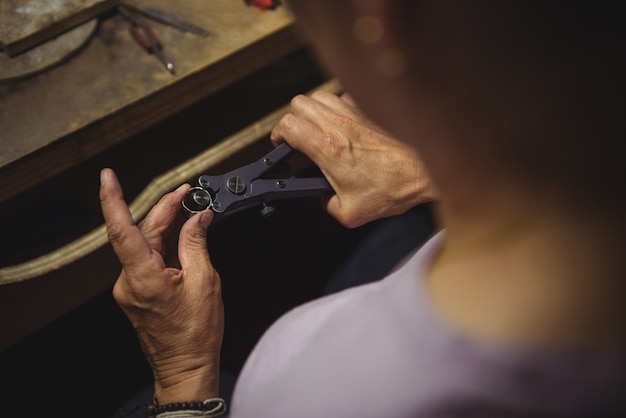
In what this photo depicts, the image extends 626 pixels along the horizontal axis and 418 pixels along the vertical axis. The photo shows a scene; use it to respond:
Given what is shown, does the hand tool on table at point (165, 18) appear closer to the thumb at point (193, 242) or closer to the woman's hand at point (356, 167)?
the woman's hand at point (356, 167)

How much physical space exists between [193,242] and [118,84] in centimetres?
39

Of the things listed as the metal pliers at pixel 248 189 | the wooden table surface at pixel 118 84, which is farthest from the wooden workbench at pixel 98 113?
the metal pliers at pixel 248 189

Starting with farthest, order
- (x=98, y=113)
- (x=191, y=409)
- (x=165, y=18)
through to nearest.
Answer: (x=165, y=18)
(x=98, y=113)
(x=191, y=409)

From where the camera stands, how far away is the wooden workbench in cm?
84

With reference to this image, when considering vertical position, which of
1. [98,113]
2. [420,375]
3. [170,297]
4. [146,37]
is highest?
[146,37]

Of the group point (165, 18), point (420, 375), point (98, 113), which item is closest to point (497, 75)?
point (420, 375)

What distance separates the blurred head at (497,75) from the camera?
0.88 feet

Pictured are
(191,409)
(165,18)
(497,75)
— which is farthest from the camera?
(165,18)

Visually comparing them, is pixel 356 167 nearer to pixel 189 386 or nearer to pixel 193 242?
pixel 193 242

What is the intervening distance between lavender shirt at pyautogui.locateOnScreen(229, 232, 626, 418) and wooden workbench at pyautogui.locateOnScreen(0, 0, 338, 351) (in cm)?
47

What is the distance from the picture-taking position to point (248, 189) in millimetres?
767

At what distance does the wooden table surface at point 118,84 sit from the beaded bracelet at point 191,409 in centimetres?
45

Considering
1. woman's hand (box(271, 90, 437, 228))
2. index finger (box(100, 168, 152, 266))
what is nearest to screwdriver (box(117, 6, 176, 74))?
woman's hand (box(271, 90, 437, 228))

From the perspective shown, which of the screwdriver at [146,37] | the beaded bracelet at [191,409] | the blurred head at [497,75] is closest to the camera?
the blurred head at [497,75]
